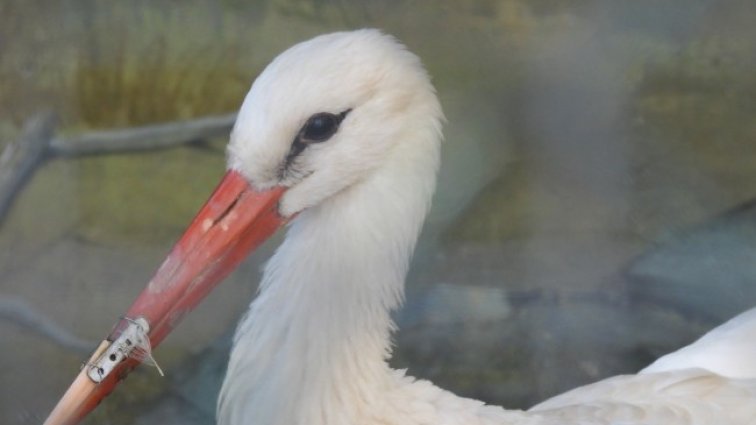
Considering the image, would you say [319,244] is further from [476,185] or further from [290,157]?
[476,185]

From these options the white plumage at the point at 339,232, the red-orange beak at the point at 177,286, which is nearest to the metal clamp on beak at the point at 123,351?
the red-orange beak at the point at 177,286

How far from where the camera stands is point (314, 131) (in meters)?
1.34

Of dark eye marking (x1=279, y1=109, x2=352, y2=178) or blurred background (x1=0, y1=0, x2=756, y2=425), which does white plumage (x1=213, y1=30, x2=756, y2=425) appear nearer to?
dark eye marking (x1=279, y1=109, x2=352, y2=178)

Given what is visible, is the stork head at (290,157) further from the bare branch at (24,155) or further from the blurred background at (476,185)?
the bare branch at (24,155)

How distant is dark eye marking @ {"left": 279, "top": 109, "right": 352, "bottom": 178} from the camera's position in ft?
4.35

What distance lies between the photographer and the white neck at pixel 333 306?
1.38 meters

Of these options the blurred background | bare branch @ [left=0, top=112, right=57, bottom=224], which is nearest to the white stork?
the blurred background

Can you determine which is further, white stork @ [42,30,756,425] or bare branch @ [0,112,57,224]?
bare branch @ [0,112,57,224]

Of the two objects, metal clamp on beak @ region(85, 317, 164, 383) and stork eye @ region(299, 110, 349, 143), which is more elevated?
stork eye @ region(299, 110, 349, 143)

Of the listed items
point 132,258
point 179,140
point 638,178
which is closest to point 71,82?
point 179,140

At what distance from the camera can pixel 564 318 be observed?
263 cm

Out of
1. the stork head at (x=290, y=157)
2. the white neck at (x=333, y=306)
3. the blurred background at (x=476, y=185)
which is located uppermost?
the stork head at (x=290, y=157)

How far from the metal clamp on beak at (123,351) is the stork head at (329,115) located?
232 millimetres

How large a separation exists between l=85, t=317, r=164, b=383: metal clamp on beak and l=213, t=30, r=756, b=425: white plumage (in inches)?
6.8
